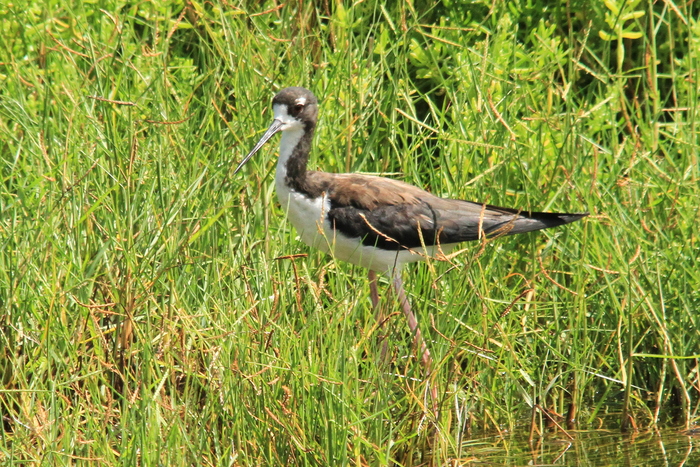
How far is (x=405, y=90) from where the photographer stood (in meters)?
5.64

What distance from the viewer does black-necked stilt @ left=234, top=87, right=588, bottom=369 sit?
5.00 metres

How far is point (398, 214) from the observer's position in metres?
5.10

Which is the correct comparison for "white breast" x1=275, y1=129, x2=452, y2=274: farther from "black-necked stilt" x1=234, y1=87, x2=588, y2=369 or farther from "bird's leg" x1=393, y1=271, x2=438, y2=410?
"bird's leg" x1=393, y1=271, x2=438, y2=410

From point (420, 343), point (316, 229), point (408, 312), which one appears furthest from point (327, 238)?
point (420, 343)

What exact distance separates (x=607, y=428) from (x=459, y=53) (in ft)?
8.31

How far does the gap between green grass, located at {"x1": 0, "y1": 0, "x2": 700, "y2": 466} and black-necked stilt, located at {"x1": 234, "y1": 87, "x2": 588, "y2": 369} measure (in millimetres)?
159

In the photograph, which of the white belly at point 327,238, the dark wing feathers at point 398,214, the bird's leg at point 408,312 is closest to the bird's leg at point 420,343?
the bird's leg at point 408,312

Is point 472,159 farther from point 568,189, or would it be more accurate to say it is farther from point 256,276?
point 256,276

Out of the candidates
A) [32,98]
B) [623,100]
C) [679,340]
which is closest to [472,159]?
[623,100]

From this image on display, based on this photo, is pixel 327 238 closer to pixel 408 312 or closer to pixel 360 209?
pixel 360 209

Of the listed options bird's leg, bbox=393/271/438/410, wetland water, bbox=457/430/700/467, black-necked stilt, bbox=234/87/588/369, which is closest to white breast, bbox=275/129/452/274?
black-necked stilt, bbox=234/87/588/369

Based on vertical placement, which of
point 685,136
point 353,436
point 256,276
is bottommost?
point 353,436

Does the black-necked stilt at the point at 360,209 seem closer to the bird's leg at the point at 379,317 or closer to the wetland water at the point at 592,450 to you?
the bird's leg at the point at 379,317

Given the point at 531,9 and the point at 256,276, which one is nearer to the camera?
the point at 256,276
